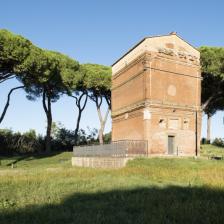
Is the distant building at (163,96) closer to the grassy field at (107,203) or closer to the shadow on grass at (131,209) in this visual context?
the grassy field at (107,203)

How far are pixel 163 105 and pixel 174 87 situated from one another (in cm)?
243

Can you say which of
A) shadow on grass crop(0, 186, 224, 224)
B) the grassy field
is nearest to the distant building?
the grassy field

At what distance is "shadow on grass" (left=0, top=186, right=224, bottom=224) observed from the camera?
273 inches

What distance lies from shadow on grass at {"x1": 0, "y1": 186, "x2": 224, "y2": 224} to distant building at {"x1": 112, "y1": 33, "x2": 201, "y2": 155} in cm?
1831

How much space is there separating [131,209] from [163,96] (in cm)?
2256

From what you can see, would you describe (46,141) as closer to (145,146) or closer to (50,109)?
(50,109)

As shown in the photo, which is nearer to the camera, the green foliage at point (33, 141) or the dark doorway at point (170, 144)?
the dark doorway at point (170, 144)

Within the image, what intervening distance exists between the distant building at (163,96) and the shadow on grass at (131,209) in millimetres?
18312

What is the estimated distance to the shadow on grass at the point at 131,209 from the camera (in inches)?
273

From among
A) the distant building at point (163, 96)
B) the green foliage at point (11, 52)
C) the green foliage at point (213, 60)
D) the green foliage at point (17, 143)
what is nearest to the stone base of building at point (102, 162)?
the distant building at point (163, 96)

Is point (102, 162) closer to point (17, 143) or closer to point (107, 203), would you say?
point (107, 203)

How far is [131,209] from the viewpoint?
8086 millimetres

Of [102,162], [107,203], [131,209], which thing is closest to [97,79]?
[102,162]

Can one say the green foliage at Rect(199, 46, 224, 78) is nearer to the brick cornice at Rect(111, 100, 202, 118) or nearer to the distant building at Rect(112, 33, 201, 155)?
the distant building at Rect(112, 33, 201, 155)
